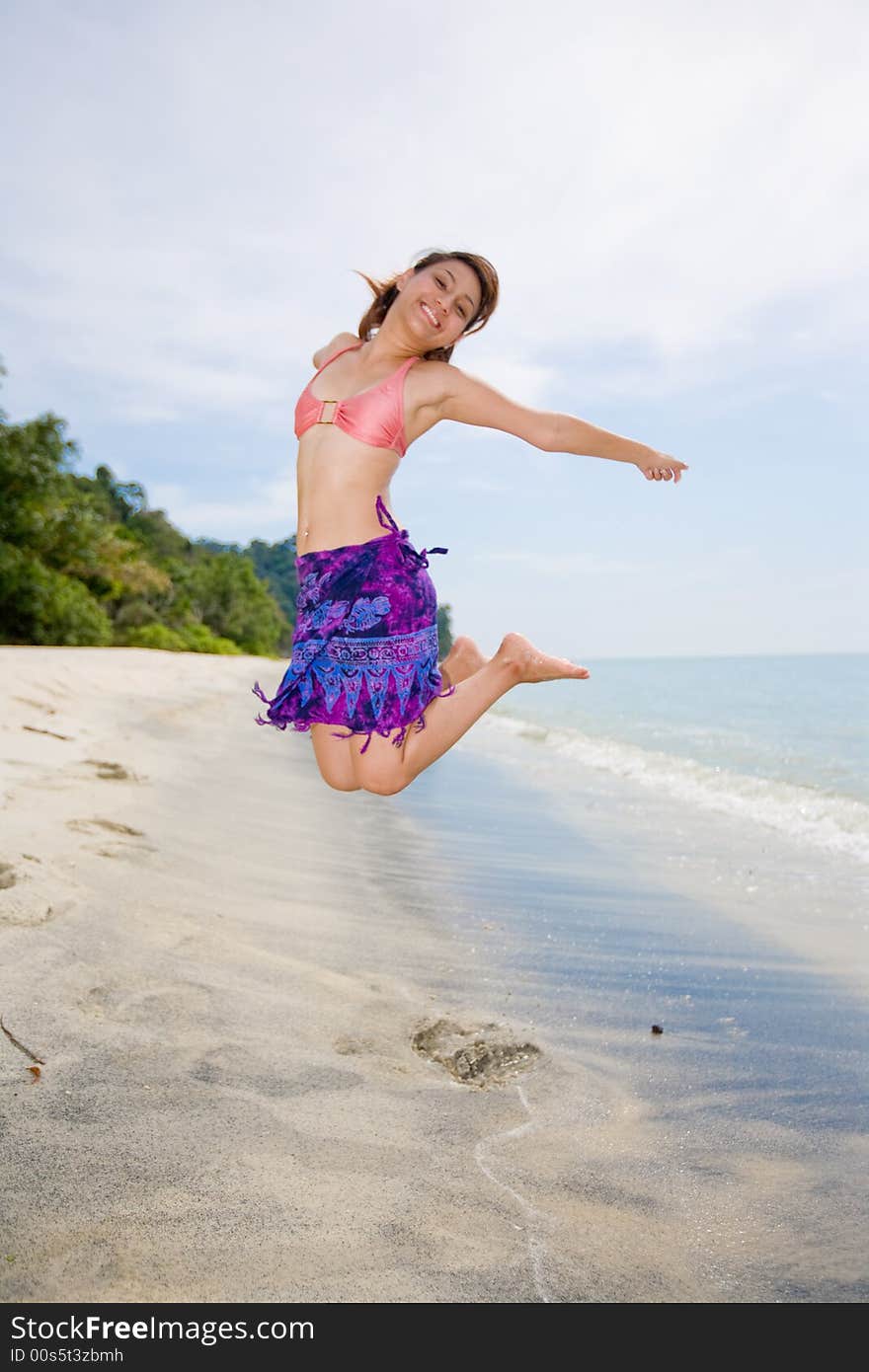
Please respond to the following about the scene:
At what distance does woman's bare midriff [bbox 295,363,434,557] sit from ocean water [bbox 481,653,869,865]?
541 cm

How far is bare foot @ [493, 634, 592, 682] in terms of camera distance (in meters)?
3.18

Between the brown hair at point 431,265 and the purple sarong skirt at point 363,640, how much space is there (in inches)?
24.2

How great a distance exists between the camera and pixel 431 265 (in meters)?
3.22

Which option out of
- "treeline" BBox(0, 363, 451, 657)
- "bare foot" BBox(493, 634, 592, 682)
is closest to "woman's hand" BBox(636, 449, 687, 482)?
"bare foot" BBox(493, 634, 592, 682)

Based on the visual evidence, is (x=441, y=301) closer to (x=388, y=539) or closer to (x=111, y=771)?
(x=388, y=539)

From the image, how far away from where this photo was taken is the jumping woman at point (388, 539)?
3062 millimetres

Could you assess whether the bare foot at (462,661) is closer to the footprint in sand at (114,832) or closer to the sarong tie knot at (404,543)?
the sarong tie knot at (404,543)

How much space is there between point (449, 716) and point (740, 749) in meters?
13.1

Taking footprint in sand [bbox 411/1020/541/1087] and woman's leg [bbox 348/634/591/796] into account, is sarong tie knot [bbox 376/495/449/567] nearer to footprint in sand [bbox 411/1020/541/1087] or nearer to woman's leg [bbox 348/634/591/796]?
woman's leg [bbox 348/634/591/796]

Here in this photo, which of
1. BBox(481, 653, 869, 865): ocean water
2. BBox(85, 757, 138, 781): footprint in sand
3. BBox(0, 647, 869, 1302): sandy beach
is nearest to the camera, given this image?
BBox(0, 647, 869, 1302): sandy beach

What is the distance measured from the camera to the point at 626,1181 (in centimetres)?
259

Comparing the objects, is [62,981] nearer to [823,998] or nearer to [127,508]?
[823,998]
